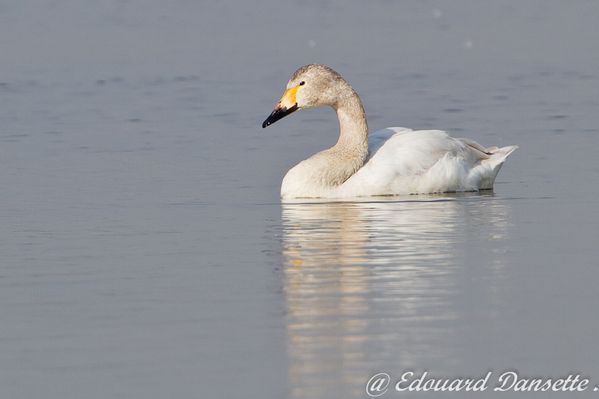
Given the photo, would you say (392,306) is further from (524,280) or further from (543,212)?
(543,212)

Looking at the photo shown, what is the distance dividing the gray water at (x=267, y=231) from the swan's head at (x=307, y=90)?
705 millimetres

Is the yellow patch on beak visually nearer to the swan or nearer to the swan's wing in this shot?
the swan

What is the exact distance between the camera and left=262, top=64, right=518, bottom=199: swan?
1338 cm

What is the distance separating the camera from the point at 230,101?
1975 centimetres

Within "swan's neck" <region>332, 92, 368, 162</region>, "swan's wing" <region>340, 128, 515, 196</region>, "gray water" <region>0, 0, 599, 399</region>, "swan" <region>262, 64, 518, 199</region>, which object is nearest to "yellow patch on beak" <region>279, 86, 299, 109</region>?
"swan" <region>262, 64, 518, 199</region>

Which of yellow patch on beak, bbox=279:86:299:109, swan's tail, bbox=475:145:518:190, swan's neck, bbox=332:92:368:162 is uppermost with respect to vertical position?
yellow patch on beak, bbox=279:86:299:109

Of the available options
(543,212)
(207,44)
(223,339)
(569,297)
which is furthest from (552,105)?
(223,339)

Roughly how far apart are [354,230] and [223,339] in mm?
3573

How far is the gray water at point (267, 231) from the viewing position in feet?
24.6

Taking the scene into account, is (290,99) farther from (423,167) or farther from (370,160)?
(423,167)

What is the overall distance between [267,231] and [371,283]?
2.35 meters

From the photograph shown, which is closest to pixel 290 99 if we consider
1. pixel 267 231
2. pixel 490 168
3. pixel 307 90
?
pixel 307 90

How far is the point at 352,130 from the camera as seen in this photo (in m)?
14.0

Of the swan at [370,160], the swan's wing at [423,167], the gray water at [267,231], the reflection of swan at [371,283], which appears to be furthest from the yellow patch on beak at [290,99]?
the reflection of swan at [371,283]
